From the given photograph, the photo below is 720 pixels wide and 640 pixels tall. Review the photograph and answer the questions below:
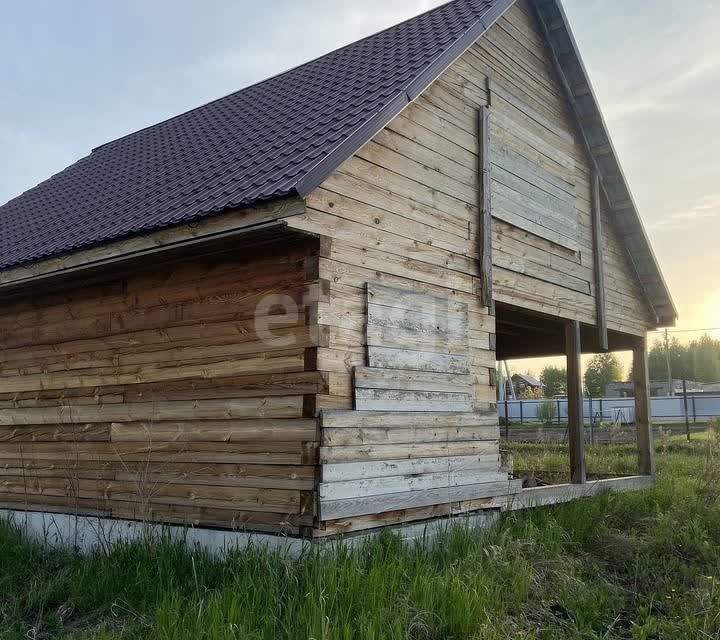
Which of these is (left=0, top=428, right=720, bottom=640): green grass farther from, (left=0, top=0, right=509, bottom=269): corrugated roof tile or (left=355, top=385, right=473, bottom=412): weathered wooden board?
(left=0, top=0, right=509, bottom=269): corrugated roof tile

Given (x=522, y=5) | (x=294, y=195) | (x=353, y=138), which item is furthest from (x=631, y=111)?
(x=294, y=195)

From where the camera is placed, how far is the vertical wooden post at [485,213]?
27.4 ft

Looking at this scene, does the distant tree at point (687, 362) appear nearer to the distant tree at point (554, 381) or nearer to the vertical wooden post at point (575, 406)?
the distant tree at point (554, 381)

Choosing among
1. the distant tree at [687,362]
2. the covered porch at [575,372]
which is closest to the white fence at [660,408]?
the covered porch at [575,372]

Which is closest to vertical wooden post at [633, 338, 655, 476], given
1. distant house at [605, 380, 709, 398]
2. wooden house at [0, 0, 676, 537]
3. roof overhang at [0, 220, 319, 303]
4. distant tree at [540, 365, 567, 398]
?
wooden house at [0, 0, 676, 537]

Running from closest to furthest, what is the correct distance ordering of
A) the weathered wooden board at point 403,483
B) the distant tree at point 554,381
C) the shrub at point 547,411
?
the weathered wooden board at point 403,483
the shrub at point 547,411
the distant tree at point 554,381

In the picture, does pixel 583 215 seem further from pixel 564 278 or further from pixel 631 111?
pixel 631 111

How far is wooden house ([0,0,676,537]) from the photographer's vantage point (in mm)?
6367

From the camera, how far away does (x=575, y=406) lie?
10484mm

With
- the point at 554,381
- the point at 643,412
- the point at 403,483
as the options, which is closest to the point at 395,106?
the point at 403,483

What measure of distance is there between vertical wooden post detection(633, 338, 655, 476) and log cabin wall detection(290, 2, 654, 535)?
152 cm

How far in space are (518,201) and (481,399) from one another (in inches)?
109

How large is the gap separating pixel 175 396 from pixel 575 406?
19.2 feet

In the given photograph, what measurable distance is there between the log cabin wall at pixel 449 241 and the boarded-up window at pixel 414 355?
0.32ft
